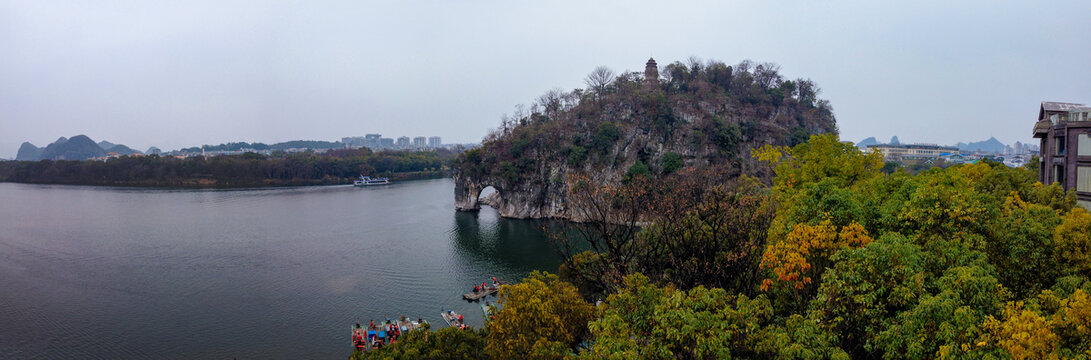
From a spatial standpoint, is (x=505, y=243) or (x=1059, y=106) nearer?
(x=1059, y=106)

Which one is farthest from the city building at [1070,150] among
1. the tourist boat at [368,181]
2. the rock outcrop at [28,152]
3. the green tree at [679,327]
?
the rock outcrop at [28,152]

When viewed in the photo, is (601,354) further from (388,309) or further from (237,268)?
(237,268)

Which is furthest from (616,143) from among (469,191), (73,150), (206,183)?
(73,150)

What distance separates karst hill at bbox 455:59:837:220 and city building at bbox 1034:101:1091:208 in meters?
23.2

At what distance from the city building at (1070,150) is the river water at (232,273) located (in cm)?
1837

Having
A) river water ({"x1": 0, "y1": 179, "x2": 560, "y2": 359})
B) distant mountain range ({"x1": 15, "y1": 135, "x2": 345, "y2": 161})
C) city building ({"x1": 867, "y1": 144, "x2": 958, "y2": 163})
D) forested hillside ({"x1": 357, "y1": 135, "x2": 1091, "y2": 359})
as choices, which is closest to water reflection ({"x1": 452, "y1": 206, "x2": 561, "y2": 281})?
river water ({"x1": 0, "y1": 179, "x2": 560, "y2": 359})

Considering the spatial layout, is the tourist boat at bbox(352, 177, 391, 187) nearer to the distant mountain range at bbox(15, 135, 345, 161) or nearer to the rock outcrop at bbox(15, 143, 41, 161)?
the distant mountain range at bbox(15, 135, 345, 161)

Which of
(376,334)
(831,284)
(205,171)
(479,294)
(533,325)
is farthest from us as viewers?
(205,171)

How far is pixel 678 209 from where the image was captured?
44.5 feet

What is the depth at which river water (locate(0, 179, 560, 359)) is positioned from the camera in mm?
16653

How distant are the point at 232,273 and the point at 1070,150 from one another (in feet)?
102

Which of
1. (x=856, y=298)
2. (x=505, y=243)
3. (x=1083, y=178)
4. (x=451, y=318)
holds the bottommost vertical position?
(x=451, y=318)

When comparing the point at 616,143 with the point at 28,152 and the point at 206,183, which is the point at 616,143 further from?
the point at 28,152

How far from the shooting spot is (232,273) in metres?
23.7
